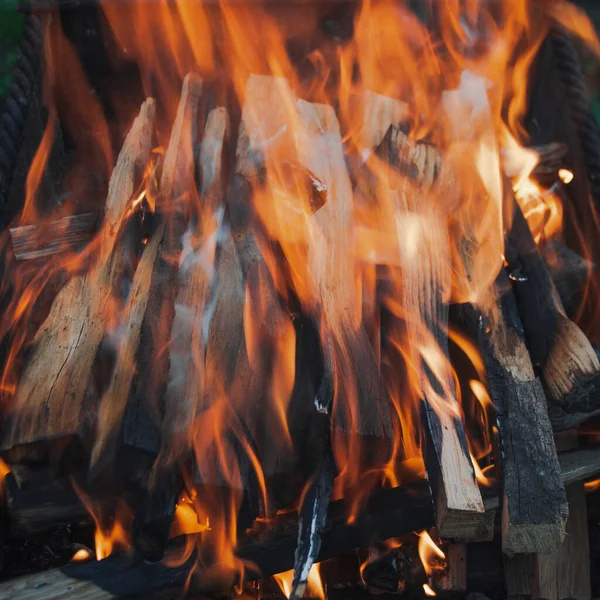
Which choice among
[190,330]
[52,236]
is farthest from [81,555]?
[52,236]

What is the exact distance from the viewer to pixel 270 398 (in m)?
1.49

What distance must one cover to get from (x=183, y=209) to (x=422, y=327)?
816 millimetres

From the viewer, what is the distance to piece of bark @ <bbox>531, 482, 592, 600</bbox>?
170 centimetres

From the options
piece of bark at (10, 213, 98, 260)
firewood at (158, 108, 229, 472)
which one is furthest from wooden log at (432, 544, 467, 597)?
piece of bark at (10, 213, 98, 260)

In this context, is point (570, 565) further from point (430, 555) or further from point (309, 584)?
point (309, 584)

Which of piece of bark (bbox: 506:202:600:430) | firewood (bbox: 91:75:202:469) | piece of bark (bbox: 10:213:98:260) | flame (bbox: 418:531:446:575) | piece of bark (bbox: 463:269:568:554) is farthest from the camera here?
piece of bark (bbox: 10:213:98:260)

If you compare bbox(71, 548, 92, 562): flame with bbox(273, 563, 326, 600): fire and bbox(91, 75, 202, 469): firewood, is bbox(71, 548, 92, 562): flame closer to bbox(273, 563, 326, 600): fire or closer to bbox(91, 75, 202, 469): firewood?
bbox(91, 75, 202, 469): firewood

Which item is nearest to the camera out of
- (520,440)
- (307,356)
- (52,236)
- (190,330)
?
(520,440)

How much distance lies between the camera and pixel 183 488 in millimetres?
1493

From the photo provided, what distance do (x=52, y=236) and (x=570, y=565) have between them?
1.86 meters

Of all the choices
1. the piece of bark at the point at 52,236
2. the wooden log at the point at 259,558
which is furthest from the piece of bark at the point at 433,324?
the piece of bark at the point at 52,236

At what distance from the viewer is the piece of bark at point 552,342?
1572 millimetres

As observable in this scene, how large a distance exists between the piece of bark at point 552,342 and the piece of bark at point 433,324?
0.23 meters

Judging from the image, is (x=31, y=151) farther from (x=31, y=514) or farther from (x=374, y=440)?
(x=374, y=440)
